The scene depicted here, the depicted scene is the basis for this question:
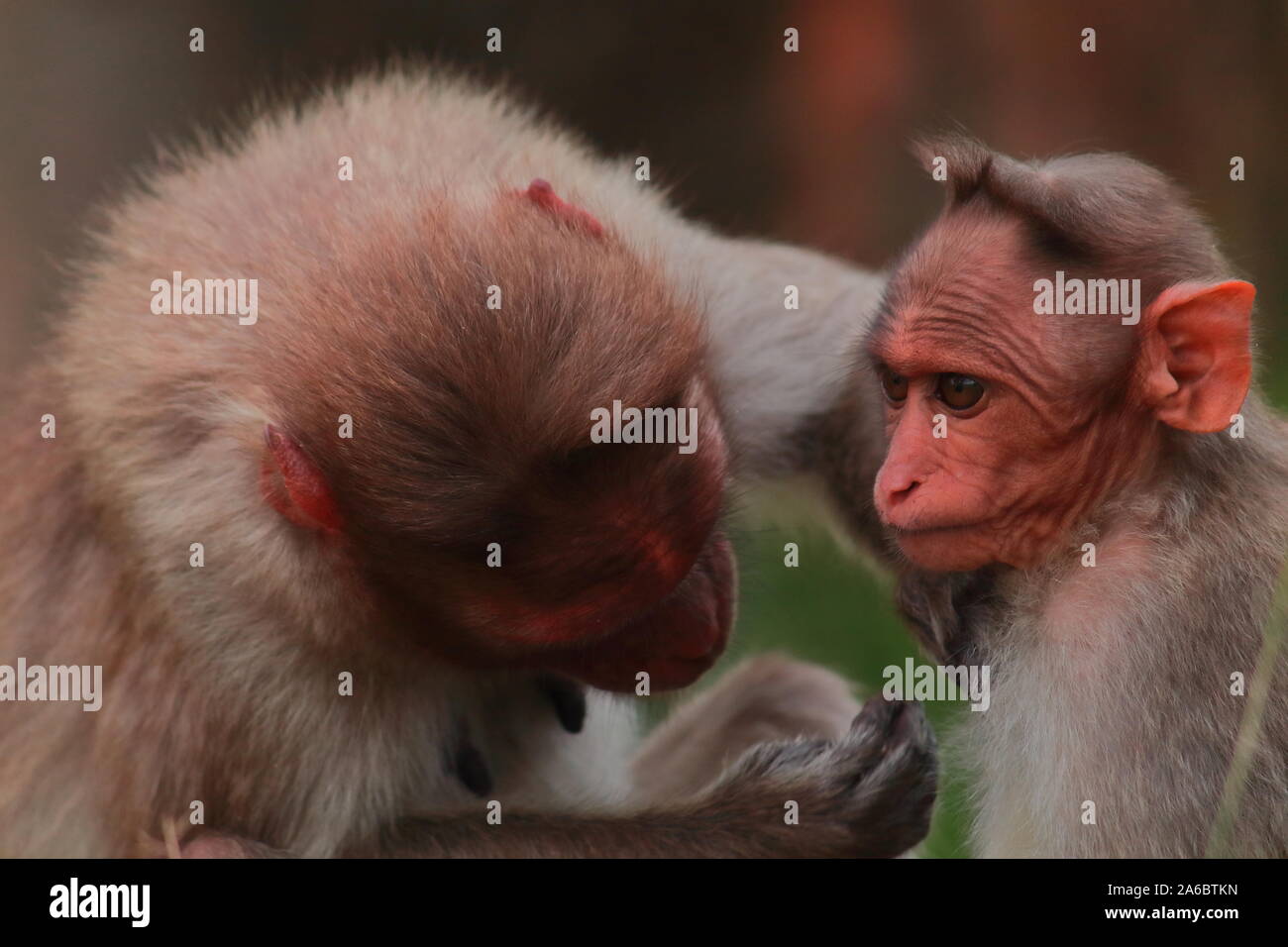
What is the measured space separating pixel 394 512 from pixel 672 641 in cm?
104

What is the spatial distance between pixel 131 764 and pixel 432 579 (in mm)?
1493

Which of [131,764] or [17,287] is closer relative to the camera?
[131,764]

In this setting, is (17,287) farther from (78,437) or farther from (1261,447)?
(1261,447)

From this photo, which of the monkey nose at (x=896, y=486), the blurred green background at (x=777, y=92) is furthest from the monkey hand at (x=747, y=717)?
the blurred green background at (x=777, y=92)

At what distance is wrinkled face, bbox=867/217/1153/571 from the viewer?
163 inches

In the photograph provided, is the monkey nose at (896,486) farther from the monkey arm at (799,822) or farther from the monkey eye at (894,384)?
the monkey arm at (799,822)

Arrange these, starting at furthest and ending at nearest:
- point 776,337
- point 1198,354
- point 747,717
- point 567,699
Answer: point 747,717 < point 776,337 < point 567,699 < point 1198,354

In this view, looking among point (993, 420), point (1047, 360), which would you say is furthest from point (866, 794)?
point (1047, 360)

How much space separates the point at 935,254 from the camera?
4.39 meters

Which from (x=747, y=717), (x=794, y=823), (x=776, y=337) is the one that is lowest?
(x=794, y=823)

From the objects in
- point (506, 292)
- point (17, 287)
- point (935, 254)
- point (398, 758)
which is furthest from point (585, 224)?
point (17, 287)

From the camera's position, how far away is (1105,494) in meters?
4.21

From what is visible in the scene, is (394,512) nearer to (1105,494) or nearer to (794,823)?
(794,823)

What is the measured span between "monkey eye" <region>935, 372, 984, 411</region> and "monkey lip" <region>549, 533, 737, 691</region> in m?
0.97
